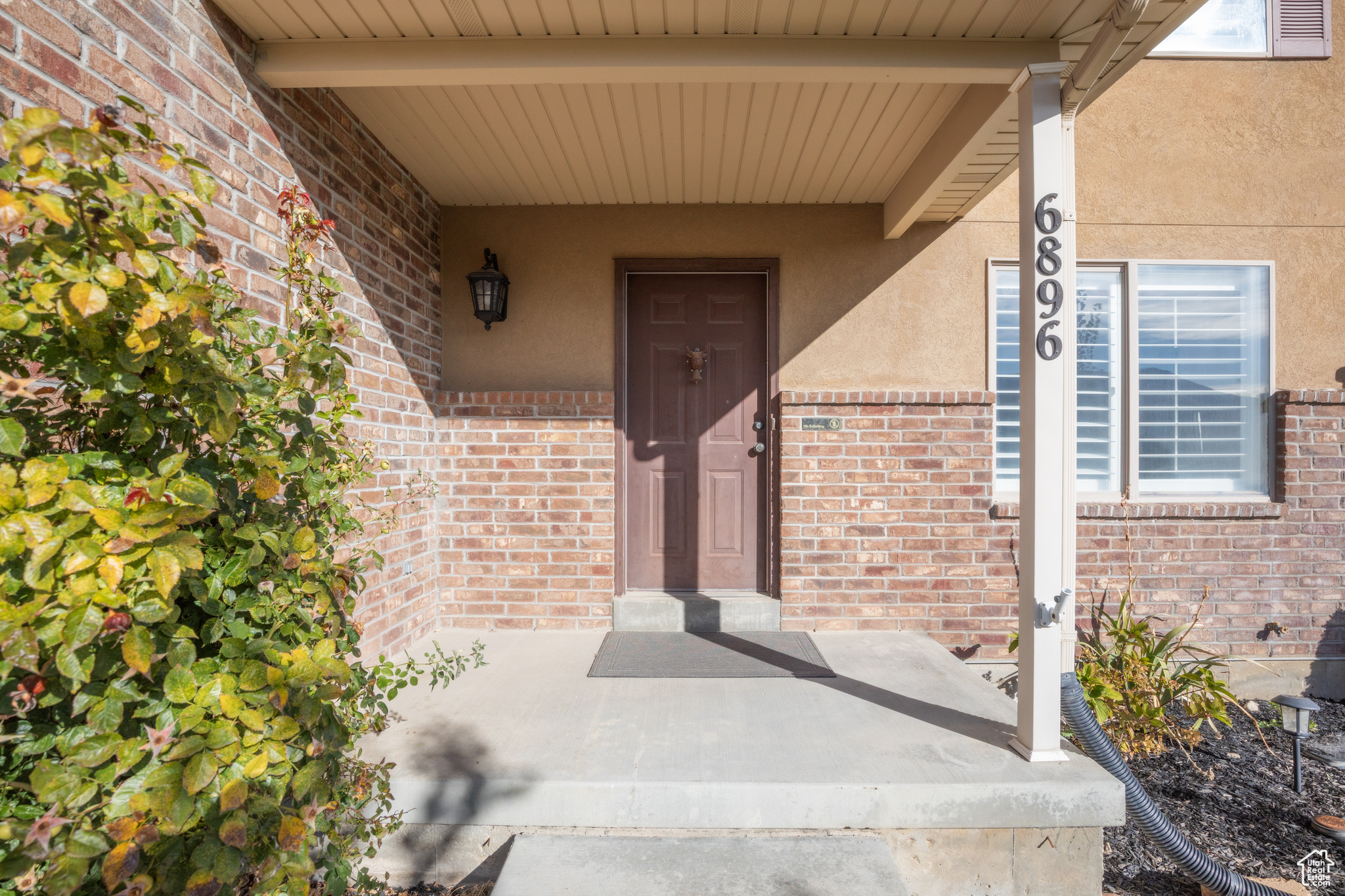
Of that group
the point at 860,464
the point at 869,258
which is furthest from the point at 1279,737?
the point at 869,258

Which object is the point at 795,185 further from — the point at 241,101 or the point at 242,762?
the point at 242,762

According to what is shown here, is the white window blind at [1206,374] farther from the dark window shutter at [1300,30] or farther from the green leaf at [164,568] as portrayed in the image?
the green leaf at [164,568]

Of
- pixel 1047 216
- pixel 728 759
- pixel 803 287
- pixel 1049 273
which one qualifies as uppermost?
pixel 803 287

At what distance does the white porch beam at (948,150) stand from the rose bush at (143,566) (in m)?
2.43

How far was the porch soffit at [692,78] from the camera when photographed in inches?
84.4

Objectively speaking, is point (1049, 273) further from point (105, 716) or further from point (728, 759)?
point (105, 716)

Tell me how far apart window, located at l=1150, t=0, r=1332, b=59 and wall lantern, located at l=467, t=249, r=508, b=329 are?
4038 mm

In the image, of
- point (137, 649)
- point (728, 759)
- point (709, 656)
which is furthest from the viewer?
point (709, 656)

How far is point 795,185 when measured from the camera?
3465 millimetres

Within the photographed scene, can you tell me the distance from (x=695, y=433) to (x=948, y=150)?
190 centimetres

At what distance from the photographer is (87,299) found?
95cm


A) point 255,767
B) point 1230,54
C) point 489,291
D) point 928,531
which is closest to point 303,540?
point 255,767

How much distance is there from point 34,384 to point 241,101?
1.22 m

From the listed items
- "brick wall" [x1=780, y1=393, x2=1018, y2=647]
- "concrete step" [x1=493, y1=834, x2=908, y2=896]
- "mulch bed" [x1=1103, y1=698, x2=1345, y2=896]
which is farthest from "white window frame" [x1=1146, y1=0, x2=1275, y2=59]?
"concrete step" [x1=493, y1=834, x2=908, y2=896]
